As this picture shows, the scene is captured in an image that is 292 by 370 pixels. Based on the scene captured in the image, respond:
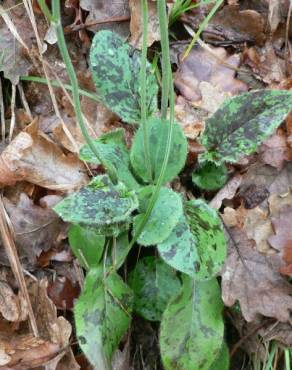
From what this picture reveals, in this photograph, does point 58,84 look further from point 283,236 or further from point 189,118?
point 283,236

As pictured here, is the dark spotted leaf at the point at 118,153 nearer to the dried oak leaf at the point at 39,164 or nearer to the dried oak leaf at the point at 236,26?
the dried oak leaf at the point at 39,164

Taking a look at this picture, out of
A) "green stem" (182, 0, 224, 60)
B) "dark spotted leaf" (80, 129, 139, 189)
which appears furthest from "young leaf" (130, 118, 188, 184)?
"green stem" (182, 0, 224, 60)

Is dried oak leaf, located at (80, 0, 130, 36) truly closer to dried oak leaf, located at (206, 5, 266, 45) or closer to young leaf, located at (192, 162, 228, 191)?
dried oak leaf, located at (206, 5, 266, 45)

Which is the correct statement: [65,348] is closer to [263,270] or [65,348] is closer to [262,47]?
[263,270]

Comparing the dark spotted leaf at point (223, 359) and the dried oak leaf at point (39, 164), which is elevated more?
the dried oak leaf at point (39, 164)

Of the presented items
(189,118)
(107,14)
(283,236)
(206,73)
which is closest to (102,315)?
(283,236)

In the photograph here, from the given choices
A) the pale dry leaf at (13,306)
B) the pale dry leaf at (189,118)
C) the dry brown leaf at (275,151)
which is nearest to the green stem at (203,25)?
the pale dry leaf at (189,118)
